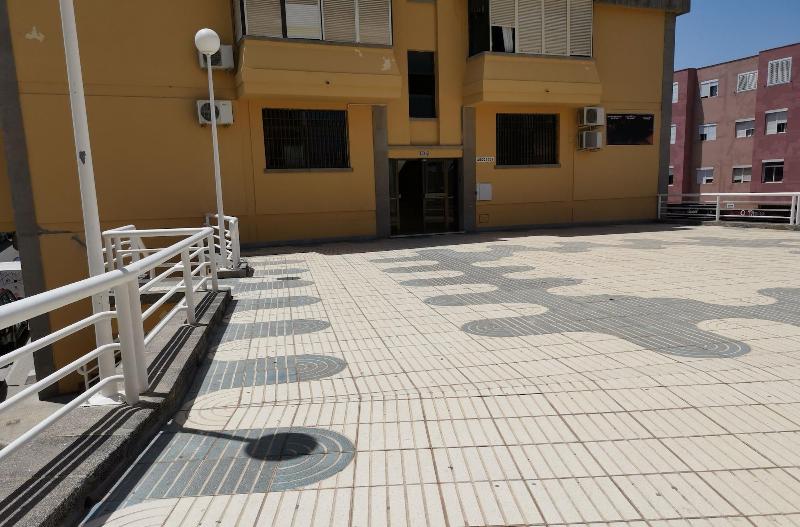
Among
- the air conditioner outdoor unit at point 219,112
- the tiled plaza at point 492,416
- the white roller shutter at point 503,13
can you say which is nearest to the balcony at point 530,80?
the white roller shutter at point 503,13

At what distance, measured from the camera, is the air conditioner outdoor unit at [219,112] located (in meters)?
13.8

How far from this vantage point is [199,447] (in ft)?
10.5

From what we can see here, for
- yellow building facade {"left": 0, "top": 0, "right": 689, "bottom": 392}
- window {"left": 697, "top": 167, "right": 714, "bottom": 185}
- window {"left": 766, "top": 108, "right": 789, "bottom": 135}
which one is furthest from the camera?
window {"left": 697, "top": 167, "right": 714, "bottom": 185}

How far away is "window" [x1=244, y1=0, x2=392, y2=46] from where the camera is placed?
45.2 feet

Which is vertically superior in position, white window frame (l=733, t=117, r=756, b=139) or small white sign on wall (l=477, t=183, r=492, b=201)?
white window frame (l=733, t=117, r=756, b=139)

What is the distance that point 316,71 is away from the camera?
14133mm

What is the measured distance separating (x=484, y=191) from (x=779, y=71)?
3093 centimetres

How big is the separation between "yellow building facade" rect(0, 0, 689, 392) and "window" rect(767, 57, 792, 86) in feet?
75.0

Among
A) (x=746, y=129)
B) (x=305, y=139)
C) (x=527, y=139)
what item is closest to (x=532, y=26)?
(x=527, y=139)

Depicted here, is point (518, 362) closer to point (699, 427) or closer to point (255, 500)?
point (699, 427)

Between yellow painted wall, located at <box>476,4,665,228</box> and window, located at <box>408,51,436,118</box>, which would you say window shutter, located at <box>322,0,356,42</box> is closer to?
window, located at <box>408,51,436,118</box>

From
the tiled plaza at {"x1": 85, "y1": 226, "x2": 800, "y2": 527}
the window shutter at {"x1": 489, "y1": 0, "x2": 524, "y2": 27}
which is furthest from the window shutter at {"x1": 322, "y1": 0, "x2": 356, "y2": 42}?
A: the tiled plaza at {"x1": 85, "y1": 226, "x2": 800, "y2": 527}

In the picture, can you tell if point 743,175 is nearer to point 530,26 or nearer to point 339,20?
point 530,26

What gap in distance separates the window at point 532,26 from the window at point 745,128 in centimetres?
2781
